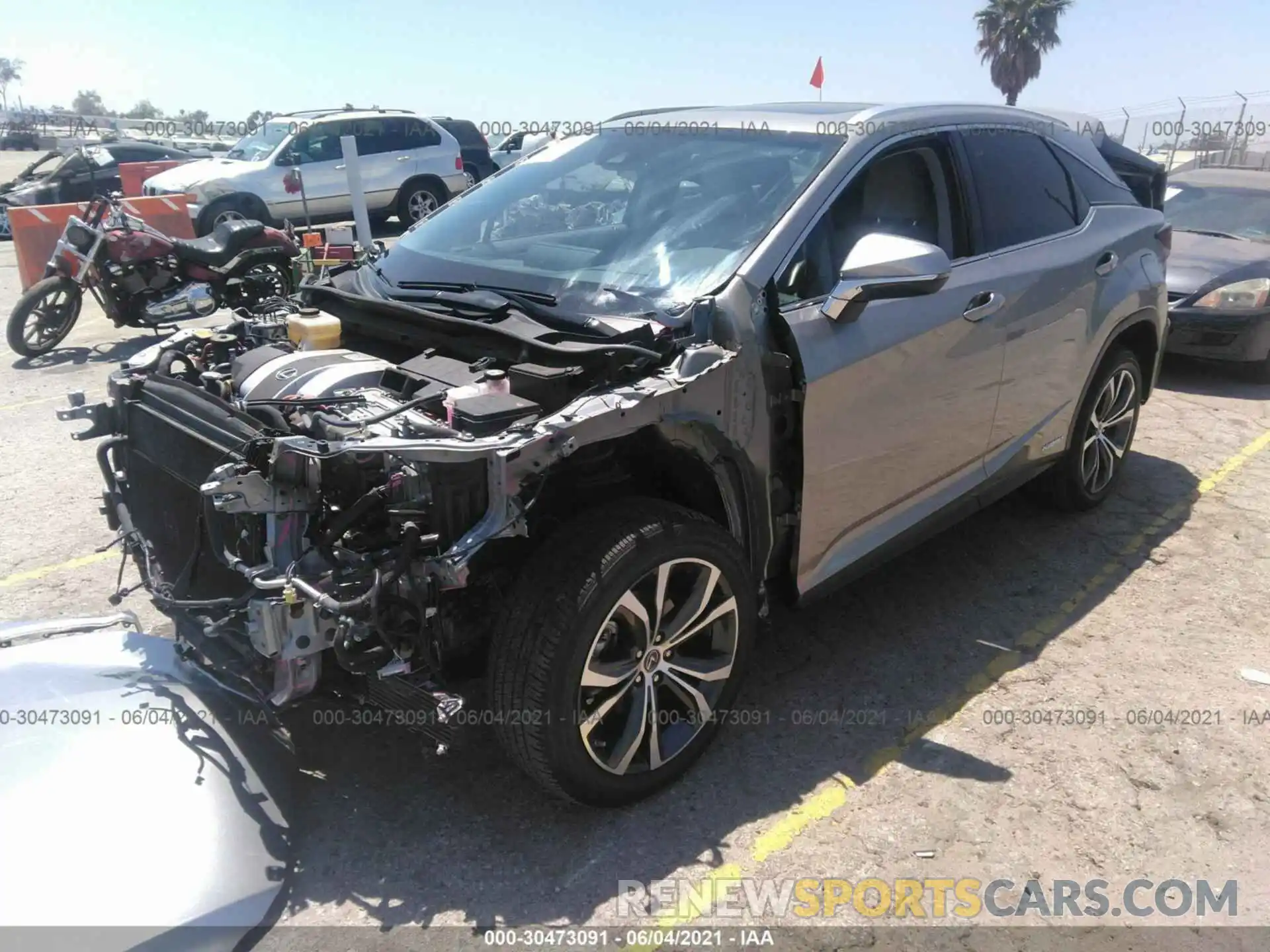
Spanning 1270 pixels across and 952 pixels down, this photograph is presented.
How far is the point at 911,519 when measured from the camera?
11.8 ft

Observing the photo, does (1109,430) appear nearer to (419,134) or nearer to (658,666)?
(658,666)

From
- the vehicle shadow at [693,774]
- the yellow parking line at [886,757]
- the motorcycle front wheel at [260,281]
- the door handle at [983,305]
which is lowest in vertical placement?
the yellow parking line at [886,757]

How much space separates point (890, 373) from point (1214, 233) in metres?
7.19

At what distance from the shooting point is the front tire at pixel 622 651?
2.48 meters

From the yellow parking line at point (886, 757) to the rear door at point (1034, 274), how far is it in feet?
2.18

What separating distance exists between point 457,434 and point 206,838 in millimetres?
1217

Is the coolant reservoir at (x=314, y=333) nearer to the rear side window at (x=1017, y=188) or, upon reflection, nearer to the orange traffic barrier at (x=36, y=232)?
the rear side window at (x=1017, y=188)

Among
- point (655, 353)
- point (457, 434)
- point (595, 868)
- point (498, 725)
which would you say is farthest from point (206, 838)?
point (655, 353)

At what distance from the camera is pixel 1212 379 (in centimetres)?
791

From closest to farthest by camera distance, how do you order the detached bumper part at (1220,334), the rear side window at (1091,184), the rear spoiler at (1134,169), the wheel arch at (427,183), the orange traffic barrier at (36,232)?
the rear side window at (1091,184) → the rear spoiler at (1134,169) → the detached bumper part at (1220,334) → the orange traffic barrier at (36,232) → the wheel arch at (427,183)

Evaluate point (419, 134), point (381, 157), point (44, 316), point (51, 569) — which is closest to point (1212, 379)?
point (51, 569)

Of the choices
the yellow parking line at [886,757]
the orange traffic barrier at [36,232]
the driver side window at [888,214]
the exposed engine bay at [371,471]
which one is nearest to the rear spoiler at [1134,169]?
the yellow parking line at [886,757]

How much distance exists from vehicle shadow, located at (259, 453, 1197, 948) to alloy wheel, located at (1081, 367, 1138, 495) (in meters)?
0.67

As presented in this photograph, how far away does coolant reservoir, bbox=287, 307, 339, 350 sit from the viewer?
327 cm
